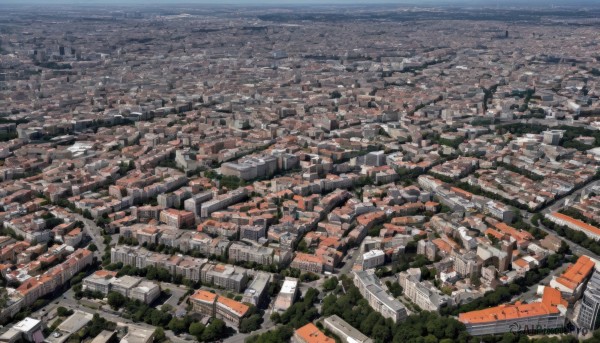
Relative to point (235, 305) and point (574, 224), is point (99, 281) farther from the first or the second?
point (574, 224)

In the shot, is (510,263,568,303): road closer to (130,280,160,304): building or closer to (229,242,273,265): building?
(229,242,273,265): building

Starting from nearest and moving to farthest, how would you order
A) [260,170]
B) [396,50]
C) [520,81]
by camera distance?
[260,170]
[520,81]
[396,50]

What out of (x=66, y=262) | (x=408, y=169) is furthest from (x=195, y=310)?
(x=408, y=169)

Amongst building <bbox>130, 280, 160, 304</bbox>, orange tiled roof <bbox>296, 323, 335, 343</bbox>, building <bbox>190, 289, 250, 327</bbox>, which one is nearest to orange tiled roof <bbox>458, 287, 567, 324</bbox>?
orange tiled roof <bbox>296, 323, 335, 343</bbox>

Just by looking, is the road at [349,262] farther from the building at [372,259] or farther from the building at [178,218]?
the building at [178,218]

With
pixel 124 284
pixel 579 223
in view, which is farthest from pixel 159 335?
pixel 579 223

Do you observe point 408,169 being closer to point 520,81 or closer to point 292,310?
point 292,310
